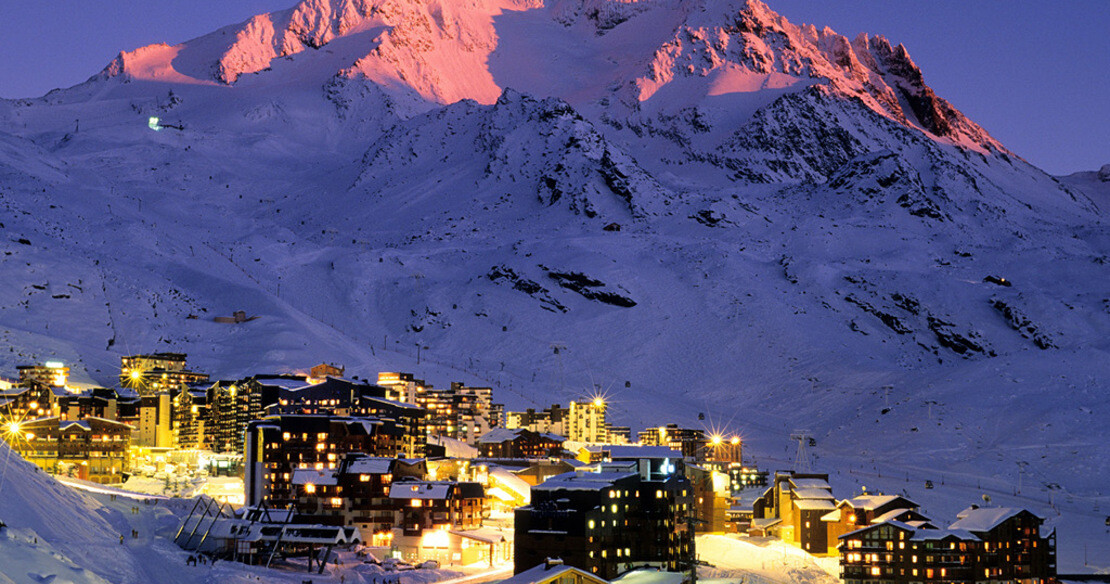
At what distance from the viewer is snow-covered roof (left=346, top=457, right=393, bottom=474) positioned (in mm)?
95188

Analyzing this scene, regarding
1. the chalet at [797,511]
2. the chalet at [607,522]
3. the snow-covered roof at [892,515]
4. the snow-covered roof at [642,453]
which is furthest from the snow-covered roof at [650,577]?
the chalet at [797,511]

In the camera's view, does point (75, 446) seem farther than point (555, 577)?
Yes

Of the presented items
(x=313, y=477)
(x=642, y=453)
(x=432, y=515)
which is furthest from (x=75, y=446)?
(x=642, y=453)

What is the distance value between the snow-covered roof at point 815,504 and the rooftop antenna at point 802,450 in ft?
94.9

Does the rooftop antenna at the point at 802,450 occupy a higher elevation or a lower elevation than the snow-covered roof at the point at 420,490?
higher

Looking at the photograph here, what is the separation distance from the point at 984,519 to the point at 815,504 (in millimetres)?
11793

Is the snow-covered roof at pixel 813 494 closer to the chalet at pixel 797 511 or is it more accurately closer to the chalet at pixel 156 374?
the chalet at pixel 797 511

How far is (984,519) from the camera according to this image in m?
88.1

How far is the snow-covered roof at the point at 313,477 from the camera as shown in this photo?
9581 centimetres

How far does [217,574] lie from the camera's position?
71625mm

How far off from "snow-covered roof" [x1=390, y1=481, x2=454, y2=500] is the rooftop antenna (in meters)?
42.8

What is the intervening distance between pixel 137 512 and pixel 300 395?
47003mm

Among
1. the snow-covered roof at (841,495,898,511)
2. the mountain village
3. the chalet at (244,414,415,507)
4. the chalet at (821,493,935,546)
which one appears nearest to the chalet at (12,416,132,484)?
the mountain village

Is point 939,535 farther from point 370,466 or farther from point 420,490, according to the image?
point 370,466
